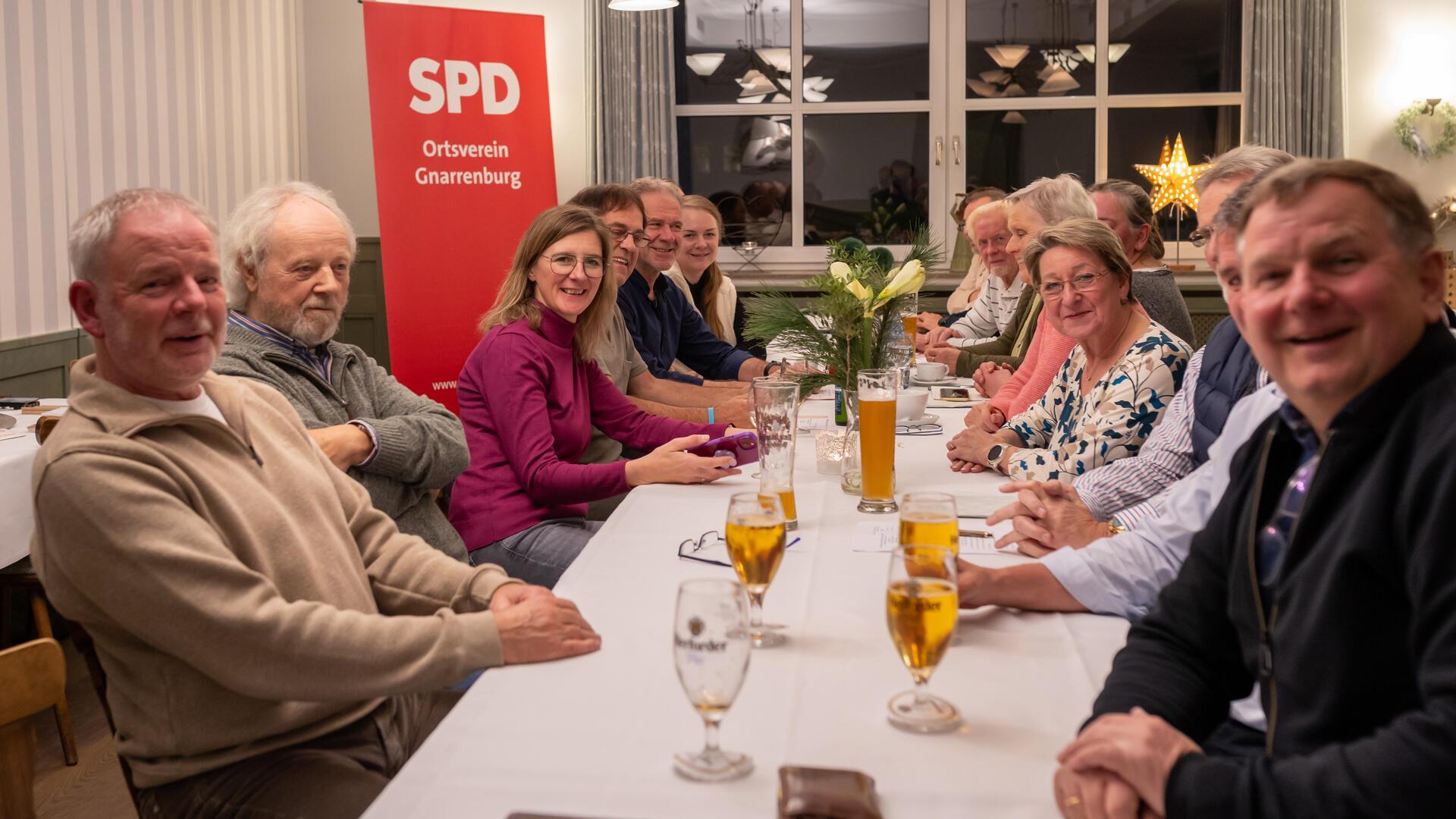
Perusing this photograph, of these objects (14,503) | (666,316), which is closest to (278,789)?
(14,503)

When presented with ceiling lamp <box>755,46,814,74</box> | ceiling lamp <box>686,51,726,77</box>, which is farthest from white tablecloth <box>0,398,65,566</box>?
ceiling lamp <box>755,46,814,74</box>

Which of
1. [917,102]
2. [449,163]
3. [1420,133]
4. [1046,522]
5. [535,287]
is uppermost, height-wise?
[917,102]

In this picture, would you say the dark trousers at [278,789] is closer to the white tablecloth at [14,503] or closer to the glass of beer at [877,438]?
the glass of beer at [877,438]

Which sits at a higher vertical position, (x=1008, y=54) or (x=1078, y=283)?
(x=1008, y=54)

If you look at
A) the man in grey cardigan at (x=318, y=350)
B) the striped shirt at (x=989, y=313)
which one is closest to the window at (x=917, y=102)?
the striped shirt at (x=989, y=313)

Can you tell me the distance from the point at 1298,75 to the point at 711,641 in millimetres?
6032

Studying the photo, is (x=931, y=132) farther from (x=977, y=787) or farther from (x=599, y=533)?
(x=977, y=787)

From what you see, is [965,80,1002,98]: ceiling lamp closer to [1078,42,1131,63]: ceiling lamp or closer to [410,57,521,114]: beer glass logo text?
[1078,42,1131,63]: ceiling lamp

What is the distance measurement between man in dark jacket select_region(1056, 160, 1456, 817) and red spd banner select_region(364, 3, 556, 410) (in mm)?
4672

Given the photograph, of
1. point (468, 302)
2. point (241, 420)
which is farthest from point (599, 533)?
point (468, 302)

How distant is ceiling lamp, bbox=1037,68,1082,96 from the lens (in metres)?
6.45

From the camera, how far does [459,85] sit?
209 inches

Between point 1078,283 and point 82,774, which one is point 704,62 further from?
point 82,774

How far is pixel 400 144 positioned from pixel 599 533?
3872 mm
